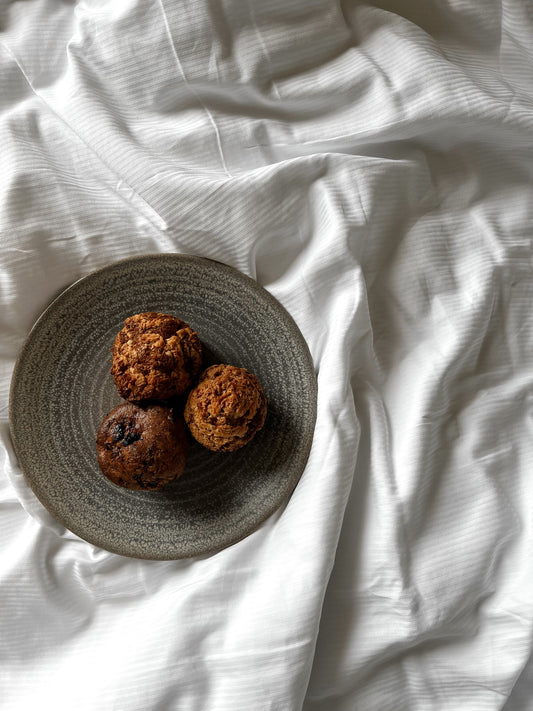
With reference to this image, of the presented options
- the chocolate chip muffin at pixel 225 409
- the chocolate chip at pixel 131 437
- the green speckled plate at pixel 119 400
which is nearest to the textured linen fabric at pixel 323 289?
the green speckled plate at pixel 119 400

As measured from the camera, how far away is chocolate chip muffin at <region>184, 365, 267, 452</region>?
3.61ft

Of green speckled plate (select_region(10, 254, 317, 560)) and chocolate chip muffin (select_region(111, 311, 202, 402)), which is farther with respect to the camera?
green speckled plate (select_region(10, 254, 317, 560))

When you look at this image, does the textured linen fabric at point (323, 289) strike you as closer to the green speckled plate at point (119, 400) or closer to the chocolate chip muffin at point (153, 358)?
the green speckled plate at point (119, 400)

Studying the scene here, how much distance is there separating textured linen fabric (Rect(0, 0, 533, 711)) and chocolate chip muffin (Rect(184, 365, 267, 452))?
168mm

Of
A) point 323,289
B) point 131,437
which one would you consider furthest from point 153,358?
point 323,289

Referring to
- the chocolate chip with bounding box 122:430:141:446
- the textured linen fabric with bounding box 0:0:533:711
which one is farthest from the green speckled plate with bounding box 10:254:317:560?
the chocolate chip with bounding box 122:430:141:446

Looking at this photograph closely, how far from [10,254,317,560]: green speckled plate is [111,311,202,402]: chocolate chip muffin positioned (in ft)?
0.35

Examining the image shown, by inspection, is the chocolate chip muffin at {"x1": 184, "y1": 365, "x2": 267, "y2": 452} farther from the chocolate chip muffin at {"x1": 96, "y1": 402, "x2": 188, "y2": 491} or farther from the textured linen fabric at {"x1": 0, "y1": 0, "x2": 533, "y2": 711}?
the textured linen fabric at {"x1": 0, "y1": 0, "x2": 533, "y2": 711}

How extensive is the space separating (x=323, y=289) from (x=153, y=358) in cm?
39

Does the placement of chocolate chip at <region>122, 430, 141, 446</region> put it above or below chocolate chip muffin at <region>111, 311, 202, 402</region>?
below

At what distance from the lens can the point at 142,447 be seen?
1.11 meters

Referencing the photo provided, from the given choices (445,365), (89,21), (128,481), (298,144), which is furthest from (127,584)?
(89,21)

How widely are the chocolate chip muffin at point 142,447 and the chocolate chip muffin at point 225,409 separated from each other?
0.15ft

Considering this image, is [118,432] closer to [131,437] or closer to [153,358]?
[131,437]
